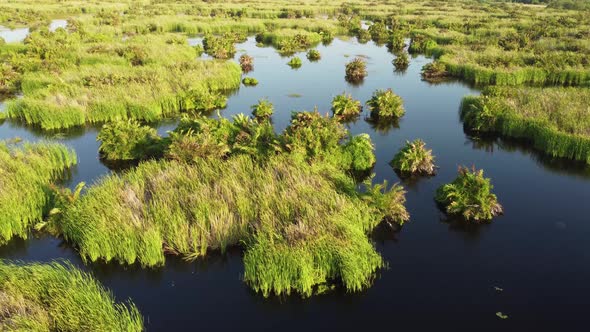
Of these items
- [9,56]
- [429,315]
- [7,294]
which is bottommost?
[429,315]

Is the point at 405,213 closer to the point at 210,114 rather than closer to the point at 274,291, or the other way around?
the point at 274,291

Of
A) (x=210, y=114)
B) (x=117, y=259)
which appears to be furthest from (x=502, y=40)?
(x=117, y=259)

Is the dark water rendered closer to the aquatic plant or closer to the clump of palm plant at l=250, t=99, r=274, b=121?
the aquatic plant

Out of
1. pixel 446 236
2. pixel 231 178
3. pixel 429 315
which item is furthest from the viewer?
pixel 231 178

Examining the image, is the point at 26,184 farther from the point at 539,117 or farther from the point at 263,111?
the point at 539,117

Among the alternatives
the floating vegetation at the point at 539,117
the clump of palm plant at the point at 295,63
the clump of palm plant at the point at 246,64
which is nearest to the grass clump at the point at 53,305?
the floating vegetation at the point at 539,117

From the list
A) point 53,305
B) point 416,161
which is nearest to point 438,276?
point 416,161
